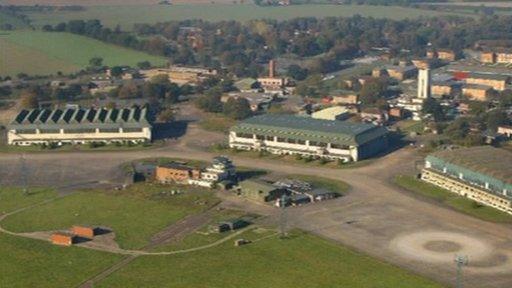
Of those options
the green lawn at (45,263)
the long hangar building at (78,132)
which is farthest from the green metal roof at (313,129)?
the green lawn at (45,263)

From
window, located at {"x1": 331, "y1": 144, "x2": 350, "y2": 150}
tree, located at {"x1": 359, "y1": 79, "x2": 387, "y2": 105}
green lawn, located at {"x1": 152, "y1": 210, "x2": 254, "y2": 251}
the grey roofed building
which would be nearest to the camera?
green lawn, located at {"x1": 152, "y1": 210, "x2": 254, "y2": 251}

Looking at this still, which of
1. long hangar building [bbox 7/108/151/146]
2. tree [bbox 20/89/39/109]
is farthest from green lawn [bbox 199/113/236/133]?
tree [bbox 20/89/39/109]

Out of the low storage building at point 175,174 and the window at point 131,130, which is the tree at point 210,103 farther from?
the low storage building at point 175,174

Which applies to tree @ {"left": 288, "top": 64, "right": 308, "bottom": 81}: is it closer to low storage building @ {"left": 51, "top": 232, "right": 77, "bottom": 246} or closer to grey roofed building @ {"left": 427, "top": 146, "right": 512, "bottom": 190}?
grey roofed building @ {"left": 427, "top": 146, "right": 512, "bottom": 190}

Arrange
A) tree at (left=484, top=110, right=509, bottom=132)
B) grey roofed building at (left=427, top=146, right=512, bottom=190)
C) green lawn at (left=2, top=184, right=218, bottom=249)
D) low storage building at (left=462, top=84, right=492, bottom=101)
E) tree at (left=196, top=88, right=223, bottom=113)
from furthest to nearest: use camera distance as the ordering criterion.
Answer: low storage building at (left=462, top=84, right=492, bottom=101) → tree at (left=196, top=88, right=223, bottom=113) → tree at (left=484, top=110, right=509, bottom=132) → grey roofed building at (left=427, top=146, right=512, bottom=190) → green lawn at (left=2, top=184, right=218, bottom=249)

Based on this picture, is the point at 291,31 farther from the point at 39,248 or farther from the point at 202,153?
the point at 39,248

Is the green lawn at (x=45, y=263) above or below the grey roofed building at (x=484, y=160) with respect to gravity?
below
